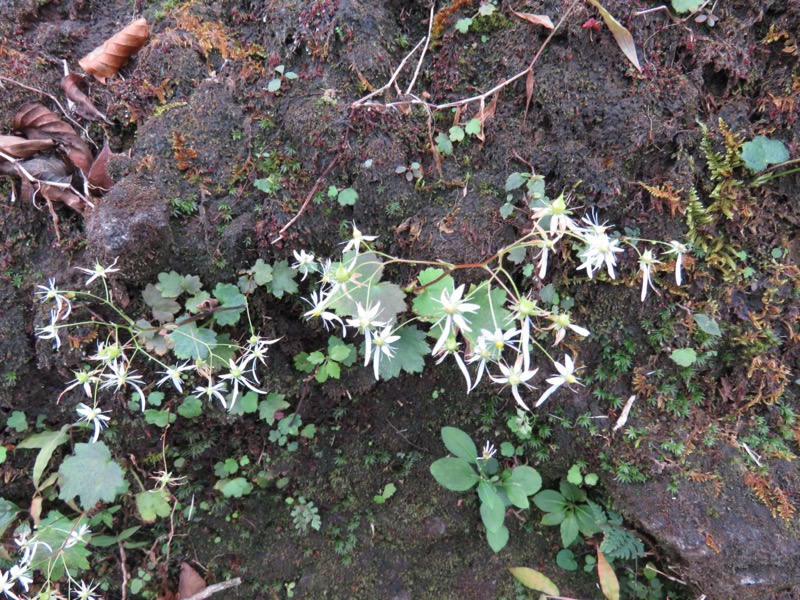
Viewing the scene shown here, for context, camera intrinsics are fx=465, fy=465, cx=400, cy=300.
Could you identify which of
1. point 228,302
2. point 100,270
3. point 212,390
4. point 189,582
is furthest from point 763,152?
point 189,582

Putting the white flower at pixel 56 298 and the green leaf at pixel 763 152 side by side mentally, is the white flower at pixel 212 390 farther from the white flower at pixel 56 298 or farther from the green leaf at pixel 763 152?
the green leaf at pixel 763 152

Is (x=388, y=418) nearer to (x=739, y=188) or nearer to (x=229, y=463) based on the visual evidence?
(x=229, y=463)

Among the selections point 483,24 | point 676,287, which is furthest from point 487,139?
point 676,287

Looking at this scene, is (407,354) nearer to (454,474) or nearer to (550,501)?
(454,474)

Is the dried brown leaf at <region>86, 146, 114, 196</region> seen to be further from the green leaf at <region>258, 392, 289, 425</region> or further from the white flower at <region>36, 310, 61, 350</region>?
the green leaf at <region>258, 392, 289, 425</region>

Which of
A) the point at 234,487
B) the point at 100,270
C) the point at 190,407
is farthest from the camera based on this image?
the point at 234,487
